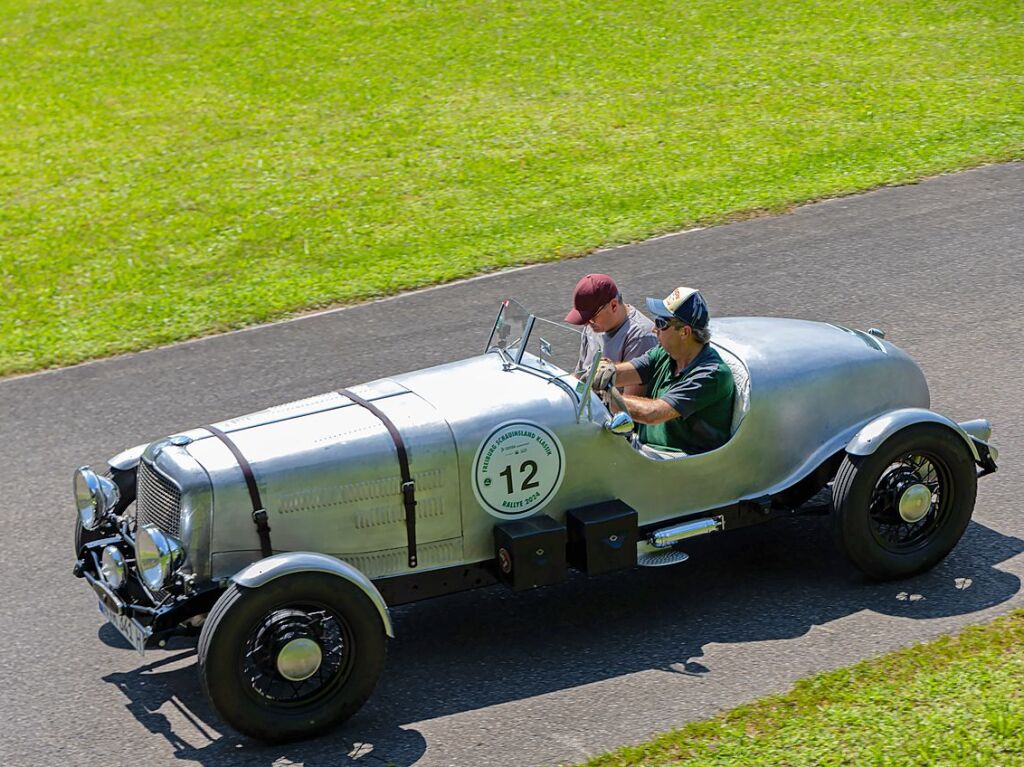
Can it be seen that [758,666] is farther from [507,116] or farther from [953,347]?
[507,116]

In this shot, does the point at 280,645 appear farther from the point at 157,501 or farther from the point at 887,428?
the point at 887,428

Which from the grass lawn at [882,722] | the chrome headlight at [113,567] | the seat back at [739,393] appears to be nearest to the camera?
the grass lawn at [882,722]

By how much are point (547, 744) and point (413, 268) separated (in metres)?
6.42

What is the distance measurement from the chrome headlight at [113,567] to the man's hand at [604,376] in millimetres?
2279

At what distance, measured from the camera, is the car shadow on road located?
5770mm

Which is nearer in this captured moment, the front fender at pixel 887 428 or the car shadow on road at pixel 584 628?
the car shadow on road at pixel 584 628

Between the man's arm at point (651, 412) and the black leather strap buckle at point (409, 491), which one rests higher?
the man's arm at point (651, 412)

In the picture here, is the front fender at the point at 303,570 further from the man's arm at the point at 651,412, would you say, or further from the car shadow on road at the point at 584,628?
the man's arm at the point at 651,412

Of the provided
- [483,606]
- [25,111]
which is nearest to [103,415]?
[483,606]

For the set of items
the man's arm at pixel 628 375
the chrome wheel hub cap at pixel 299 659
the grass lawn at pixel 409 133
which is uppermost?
the grass lawn at pixel 409 133

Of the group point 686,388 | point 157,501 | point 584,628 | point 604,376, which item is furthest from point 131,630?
point 686,388

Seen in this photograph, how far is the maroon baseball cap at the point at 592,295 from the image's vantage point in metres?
7.15

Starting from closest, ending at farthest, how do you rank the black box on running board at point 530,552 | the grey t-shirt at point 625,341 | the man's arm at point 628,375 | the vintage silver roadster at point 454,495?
the vintage silver roadster at point 454,495
the black box on running board at point 530,552
the man's arm at point 628,375
the grey t-shirt at point 625,341

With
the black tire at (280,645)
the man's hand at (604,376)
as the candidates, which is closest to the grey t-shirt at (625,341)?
the man's hand at (604,376)
